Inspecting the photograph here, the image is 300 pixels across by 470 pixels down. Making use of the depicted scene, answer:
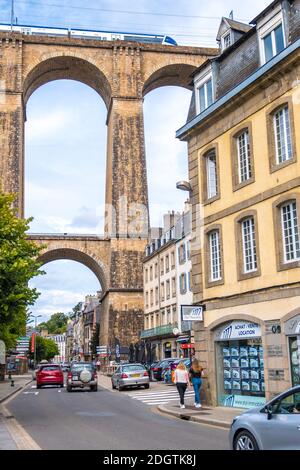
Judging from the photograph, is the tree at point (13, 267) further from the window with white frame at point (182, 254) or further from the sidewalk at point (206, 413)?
the window with white frame at point (182, 254)

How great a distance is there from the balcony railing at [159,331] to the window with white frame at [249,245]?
97.1 ft

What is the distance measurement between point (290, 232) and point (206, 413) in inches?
218

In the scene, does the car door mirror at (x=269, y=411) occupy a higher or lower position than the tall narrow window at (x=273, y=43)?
lower

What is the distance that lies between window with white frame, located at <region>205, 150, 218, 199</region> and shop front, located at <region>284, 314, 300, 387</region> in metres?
5.91

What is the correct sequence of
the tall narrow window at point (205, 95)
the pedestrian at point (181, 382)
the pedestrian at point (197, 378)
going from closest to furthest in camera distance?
the pedestrian at point (197, 378)
the pedestrian at point (181, 382)
the tall narrow window at point (205, 95)

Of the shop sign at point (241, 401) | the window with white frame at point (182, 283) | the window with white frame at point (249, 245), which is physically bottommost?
the shop sign at point (241, 401)

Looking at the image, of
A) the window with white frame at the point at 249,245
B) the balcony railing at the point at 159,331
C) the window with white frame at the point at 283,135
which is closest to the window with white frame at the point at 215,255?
the window with white frame at the point at 249,245

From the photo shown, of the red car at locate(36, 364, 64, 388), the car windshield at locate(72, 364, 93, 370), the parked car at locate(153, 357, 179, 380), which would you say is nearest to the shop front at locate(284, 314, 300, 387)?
the car windshield at locate(72, 364, 93, 370)

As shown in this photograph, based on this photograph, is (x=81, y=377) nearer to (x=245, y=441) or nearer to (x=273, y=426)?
(x=245, y=441)

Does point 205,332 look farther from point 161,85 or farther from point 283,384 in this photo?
point 161,85

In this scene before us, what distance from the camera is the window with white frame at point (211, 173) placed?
746 inches

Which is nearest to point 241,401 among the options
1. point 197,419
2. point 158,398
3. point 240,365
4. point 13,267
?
point 240,365
